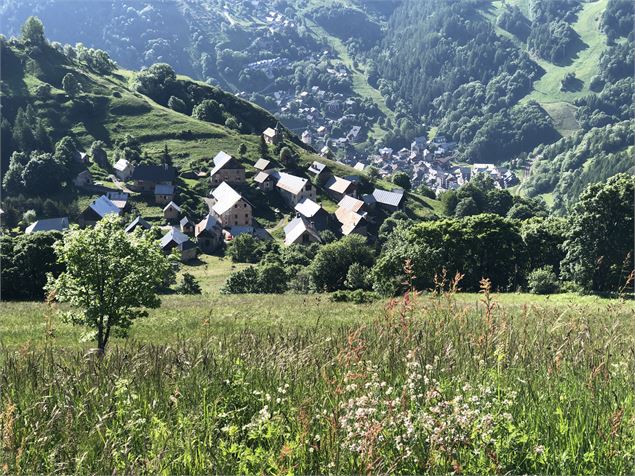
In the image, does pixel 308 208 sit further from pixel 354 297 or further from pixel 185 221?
pixel 354 297

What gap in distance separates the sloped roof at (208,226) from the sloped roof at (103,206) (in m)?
19.3

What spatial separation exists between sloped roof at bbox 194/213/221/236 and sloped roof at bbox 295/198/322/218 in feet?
69.6

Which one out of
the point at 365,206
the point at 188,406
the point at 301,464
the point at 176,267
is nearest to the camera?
the point at 301,464

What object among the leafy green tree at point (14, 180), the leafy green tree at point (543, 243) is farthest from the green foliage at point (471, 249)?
the leafy green tree at point (14, 180)

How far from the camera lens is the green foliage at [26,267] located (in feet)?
181

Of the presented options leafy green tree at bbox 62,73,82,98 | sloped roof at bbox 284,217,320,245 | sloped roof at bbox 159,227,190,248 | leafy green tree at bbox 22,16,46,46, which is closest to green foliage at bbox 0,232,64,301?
sloped roof at bbox 159,227,190,248

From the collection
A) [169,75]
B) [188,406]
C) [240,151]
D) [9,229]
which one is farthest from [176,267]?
[169,75]

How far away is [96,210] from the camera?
4279 inches

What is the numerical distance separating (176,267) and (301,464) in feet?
288

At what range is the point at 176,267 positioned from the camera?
3482 inches

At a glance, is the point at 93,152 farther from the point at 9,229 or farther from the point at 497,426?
the point at 497,426

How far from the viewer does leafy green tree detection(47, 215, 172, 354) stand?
17922 mm

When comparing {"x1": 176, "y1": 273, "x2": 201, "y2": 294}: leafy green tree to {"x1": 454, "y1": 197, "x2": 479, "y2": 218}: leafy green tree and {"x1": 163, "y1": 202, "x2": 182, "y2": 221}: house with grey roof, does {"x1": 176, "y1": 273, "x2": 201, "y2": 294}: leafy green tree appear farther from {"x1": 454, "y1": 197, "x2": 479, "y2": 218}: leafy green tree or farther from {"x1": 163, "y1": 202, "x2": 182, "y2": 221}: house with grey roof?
{"x1": 454, "y1": 197, "x2": 479, "y2": 218}: leafy green tree

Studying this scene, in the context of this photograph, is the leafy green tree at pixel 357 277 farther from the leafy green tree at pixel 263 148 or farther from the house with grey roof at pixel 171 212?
the leafy green tree at pixel 263 148
